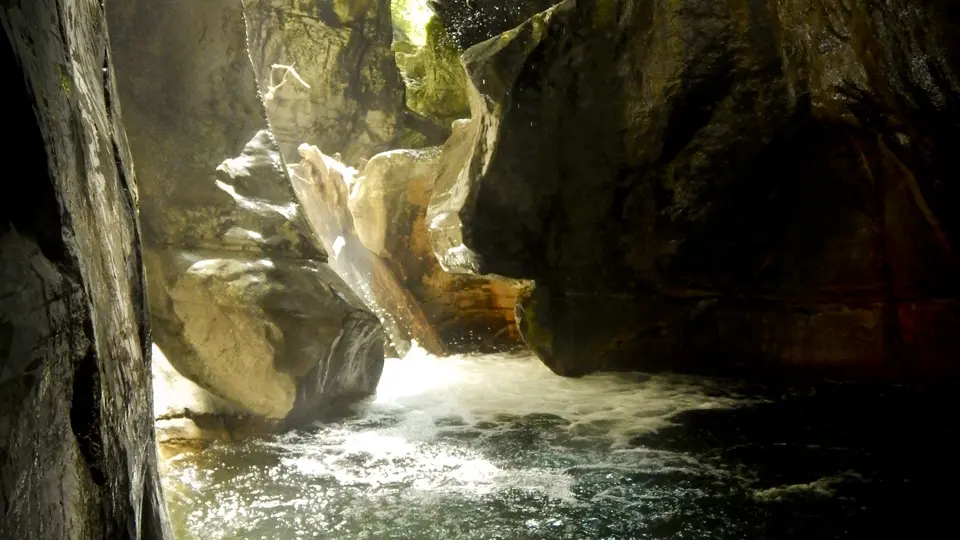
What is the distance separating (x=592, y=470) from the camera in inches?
197

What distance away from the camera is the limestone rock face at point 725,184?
20.1ft

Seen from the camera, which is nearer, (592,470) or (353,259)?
(592,470)

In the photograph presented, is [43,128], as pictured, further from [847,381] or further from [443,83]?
[443,83]

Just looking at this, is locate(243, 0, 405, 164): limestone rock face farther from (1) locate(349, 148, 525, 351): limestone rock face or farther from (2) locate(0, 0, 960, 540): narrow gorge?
(2) locate(0, 0, 960, 540): narrow gorge

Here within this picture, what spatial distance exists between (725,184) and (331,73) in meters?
13.5

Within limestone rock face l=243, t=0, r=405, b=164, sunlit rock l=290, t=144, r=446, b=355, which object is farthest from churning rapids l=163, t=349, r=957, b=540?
limestone rock face l=243, t=0, r=405, b=164

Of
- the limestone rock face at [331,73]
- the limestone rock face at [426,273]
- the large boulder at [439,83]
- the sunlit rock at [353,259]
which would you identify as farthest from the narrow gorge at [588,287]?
the limestone rock face at [331,73]

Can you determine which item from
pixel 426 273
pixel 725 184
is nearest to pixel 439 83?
pixel 426 273

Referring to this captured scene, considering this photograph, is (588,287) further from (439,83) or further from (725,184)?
(439,83)

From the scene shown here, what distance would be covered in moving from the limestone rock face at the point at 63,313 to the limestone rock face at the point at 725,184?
19.2ft

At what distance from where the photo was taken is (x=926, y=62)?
5.61 meters

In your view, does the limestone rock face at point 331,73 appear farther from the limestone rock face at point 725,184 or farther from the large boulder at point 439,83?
the limestone rock face at point 725,184

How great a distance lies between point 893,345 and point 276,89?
1494 cm

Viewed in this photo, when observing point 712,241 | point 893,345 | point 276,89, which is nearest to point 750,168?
point 712,241
